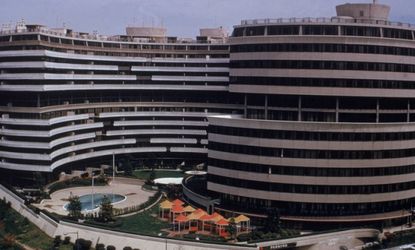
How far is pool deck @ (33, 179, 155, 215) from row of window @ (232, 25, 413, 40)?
4363cm

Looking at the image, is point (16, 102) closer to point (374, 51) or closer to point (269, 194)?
point (269, 194)

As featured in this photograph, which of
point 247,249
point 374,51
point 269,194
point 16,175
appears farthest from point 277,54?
point 16,175

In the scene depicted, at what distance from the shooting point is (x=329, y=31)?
340 feet

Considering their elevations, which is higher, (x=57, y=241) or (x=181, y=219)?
(x=181, y=219)

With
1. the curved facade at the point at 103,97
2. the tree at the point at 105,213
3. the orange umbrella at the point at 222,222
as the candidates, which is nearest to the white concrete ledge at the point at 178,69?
the curved facade at the point at 103,97

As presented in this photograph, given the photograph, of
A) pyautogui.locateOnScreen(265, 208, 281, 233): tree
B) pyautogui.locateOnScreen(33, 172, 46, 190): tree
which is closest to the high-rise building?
pyautogui.locateOnScreen(33, 172, 46, 190): tree

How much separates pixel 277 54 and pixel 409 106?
29.2m

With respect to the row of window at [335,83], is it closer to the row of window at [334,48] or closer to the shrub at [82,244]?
the row of window at [334,48]

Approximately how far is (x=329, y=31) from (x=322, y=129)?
62.5 ft

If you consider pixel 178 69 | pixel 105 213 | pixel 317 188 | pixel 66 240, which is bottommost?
pixel 66 240

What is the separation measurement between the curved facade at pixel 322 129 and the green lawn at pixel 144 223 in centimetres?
1238

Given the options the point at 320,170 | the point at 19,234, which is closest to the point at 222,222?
the point at 320,170

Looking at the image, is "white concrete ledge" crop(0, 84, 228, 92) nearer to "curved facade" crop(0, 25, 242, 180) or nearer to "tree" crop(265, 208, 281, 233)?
"curved facade" crop(0, 25, 242, 180)

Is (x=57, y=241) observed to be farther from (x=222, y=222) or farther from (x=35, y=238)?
(x=222, y=222)
